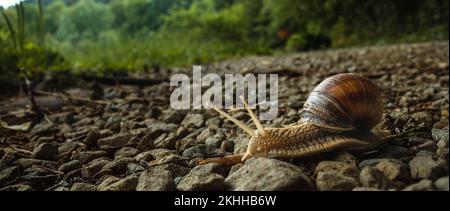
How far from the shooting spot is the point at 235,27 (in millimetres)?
20734

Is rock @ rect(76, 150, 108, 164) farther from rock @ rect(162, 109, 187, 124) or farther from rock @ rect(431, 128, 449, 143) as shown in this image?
rock @ rect(431, 128, 449, 143)

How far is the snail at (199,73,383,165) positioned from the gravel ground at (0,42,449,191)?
0.20ft

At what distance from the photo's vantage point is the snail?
6.90 feet

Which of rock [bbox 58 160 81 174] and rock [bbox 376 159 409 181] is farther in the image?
rock [bbox 58 160 81 174]

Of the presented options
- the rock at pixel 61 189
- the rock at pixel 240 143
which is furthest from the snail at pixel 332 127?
the rock at pixel 61 189

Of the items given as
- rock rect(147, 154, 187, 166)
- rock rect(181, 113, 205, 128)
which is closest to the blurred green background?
rock rect(181, 113, 205, 128)

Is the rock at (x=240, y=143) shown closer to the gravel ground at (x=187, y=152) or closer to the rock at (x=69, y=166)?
Result: the gravel ground at (x=187, y=152)

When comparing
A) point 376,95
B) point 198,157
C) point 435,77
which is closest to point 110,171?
point 198,157

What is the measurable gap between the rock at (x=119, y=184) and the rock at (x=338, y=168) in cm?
85

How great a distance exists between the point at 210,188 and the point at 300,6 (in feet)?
67.2

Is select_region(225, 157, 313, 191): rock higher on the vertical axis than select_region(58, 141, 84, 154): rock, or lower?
higher

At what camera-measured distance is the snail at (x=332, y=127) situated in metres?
2.10
